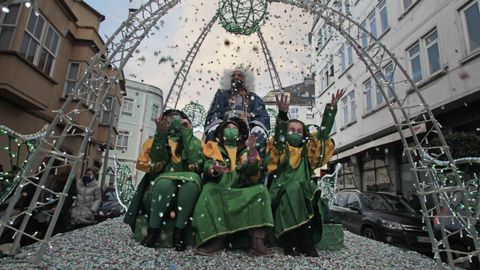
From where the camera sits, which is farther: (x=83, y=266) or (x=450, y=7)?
(x=450, y=7)

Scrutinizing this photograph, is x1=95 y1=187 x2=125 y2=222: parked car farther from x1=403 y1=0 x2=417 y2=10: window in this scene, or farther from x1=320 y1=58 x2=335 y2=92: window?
x1=320 y1=58 x2=335 y2=92: window

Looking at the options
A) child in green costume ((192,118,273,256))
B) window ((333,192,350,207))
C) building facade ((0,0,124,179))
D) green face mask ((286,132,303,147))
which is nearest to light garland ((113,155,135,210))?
building facade ((0,0,124,179))

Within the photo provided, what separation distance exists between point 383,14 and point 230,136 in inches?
474

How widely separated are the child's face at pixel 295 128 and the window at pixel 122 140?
2359 cm

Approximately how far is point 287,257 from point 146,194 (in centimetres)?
176

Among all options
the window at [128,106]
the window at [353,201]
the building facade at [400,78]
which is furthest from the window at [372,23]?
the window at [128,106]

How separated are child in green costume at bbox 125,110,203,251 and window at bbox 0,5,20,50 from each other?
6.39m

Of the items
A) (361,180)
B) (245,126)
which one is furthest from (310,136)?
(361,180)

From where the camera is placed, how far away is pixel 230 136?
386 centimetres

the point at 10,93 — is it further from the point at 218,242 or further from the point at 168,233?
the point at 218,242

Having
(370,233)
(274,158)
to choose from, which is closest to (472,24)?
(370,233)

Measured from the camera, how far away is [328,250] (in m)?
3.88

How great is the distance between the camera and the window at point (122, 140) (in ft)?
83.5

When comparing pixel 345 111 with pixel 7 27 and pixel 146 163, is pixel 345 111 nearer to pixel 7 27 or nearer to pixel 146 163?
pixel 7 27
